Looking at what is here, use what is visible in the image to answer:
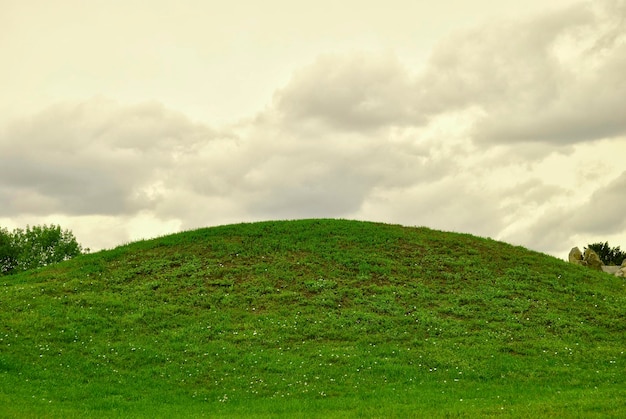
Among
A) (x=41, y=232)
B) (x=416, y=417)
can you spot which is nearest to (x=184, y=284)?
(x=416, y=417)

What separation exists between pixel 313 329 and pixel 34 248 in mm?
64714

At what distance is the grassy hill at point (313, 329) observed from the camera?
20.2 meters

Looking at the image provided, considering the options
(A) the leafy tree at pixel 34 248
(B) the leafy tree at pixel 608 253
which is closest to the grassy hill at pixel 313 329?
(A) the leafy tree at pixel 34 248

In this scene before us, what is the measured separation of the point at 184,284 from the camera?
3425 cm

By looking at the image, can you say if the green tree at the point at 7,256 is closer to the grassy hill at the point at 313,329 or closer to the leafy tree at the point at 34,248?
the leafy tree at the point at 34,248

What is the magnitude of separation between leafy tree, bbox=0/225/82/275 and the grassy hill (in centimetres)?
4082

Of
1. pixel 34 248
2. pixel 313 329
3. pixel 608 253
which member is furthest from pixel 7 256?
pixel 608 253

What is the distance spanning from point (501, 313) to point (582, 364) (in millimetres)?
6713

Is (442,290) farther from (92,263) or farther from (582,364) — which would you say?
(92,263)

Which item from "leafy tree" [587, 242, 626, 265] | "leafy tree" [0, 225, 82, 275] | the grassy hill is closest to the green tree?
"leafy tree" [0, 225, 82, 275]

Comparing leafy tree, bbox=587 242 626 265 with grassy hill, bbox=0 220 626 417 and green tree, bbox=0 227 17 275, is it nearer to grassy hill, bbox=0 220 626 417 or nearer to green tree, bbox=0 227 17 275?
grassy hill, bbox=0 220 626 417

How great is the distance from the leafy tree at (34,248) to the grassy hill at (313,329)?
4082 cm

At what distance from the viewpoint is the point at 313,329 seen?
91.0 ft

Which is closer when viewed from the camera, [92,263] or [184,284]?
[184,284]
